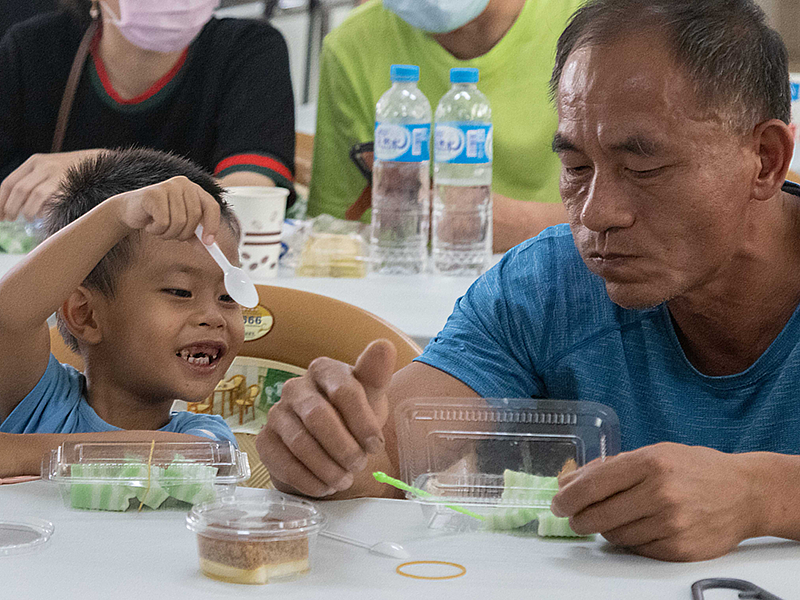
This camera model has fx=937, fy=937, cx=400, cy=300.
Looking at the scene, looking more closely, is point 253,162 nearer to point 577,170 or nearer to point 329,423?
point 577,170

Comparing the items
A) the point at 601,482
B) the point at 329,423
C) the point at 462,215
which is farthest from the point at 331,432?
the point at 462,215

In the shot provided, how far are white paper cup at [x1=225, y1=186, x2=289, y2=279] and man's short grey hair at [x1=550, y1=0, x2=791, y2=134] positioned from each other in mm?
1089

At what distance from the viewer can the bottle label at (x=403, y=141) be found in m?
2.17

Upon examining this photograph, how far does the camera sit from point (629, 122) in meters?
1.03

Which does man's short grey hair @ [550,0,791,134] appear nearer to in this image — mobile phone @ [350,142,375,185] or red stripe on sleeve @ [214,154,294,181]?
mobile phone @ [350,142,375,185]

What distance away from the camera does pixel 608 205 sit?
105 centimetres

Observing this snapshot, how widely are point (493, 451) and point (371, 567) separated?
8.2 inches

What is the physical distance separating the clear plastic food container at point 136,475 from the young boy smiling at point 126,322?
0.29 m

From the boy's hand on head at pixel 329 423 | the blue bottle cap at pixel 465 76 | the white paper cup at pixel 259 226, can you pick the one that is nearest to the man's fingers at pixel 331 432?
the boy's hand on head at pixel 329 423

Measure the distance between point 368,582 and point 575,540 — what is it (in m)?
0.22

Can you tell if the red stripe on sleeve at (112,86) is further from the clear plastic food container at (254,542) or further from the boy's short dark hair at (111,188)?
the clear plastic food container at (254,542)

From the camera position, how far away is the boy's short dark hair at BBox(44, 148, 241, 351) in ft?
4.70

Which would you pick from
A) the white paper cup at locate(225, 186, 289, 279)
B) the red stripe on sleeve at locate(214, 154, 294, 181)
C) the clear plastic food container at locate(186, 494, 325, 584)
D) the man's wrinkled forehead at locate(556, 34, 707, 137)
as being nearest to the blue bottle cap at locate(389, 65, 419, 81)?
the white paper cup at locate(225, 186, 289, 279)

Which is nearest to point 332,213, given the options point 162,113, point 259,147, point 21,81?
point 259,147
